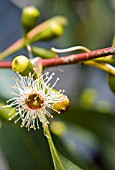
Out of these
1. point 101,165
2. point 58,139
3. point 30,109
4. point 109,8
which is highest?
point 109,8

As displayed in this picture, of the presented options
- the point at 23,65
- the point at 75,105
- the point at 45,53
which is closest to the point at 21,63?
the point at 23,65

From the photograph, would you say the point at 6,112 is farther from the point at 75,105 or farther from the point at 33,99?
the point at 75,105

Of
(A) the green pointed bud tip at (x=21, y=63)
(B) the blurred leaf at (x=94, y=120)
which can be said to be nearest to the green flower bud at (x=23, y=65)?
(A) the green pointed bud tip at (x=21, y=63)

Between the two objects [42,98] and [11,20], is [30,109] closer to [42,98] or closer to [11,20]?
[42,98]

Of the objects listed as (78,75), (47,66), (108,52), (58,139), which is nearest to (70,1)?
(78,75)

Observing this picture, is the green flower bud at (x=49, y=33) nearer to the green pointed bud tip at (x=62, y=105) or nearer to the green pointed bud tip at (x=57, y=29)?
the green pointed bud tip at (x=57, y=29)

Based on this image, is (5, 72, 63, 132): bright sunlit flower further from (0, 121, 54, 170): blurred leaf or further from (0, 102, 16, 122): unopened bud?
(0, 121, 54, 170): blurred leaf

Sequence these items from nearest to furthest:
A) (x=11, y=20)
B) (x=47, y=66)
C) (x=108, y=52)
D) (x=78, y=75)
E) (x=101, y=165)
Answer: (x=108, y=52), (x=47, y=66), (x=101, y=165), (x=78, y=75), (x=11, y=20)
